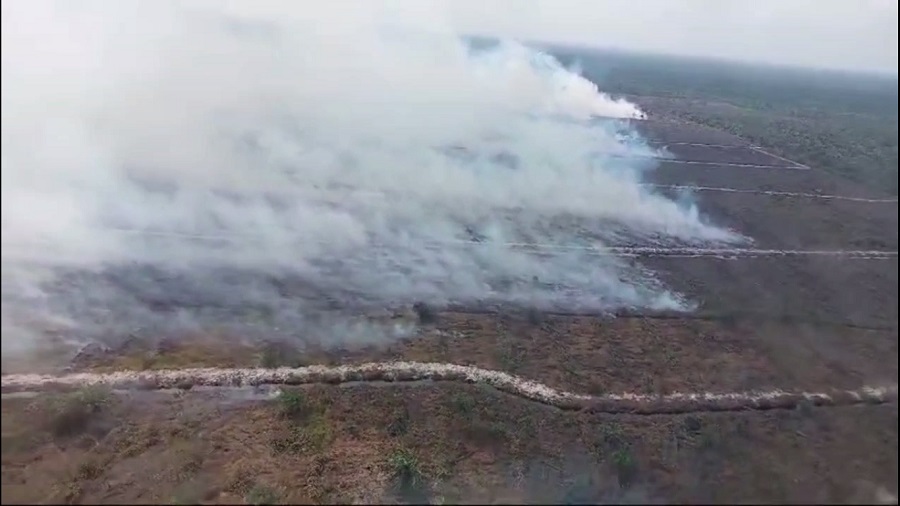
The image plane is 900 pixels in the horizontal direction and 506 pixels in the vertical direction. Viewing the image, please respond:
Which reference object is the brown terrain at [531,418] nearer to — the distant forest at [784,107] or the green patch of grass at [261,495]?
the green patch of grass at [261,495]

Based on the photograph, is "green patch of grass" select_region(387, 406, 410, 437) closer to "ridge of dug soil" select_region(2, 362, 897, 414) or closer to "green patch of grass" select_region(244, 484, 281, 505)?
"ridge of dug soil" select_region(2, 362, 897, 414)

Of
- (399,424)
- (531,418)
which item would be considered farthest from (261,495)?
(531,418)

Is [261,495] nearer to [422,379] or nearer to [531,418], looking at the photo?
[422,379]

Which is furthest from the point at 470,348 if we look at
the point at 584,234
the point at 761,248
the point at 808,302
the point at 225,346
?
the point at 761,248

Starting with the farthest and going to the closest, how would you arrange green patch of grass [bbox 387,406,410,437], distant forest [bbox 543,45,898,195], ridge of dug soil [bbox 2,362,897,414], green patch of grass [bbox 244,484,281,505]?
distant forest [bbox 543,45,898,195]
ridge of dug soil [bbox 2,362,897,414]
green patch of grass [bbox 387,406,410,437]
green patch of grass [bbox 244,484,281,505]

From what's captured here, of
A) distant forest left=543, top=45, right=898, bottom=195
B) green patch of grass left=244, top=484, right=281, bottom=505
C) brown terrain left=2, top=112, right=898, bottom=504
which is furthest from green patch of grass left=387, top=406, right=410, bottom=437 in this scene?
distant forest left=543, top=45, right=898, bottom=195

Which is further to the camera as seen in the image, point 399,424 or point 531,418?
point 531,418
